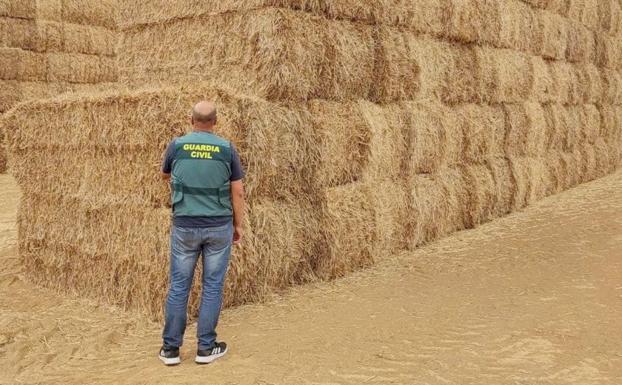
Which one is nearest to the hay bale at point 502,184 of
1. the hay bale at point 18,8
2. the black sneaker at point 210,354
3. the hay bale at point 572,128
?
the hay bale at point 572,128

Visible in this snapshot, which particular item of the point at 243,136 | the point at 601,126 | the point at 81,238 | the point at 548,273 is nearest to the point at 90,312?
Answer: the point at 81,238

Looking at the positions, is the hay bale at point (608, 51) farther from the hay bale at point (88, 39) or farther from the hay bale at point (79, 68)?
the hay bale at point (88, 39)

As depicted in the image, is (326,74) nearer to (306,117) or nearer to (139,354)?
(306,117)

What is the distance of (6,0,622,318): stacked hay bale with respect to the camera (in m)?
6.10

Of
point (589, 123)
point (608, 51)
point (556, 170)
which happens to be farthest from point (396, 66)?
point (608, 51)

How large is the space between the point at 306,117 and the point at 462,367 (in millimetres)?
3295

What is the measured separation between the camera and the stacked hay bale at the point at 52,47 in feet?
48.8

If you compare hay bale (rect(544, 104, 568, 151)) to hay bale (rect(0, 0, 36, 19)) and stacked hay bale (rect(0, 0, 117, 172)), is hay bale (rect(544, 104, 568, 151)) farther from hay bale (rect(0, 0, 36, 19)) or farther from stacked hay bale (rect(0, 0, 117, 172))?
hay bale (rect(0, 0, 36, 19))

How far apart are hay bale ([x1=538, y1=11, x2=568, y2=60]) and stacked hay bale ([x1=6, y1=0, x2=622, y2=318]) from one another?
243cm

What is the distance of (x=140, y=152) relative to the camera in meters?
6.08

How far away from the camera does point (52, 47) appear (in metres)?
15.5

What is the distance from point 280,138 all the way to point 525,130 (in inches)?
258

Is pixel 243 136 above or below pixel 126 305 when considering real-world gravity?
above

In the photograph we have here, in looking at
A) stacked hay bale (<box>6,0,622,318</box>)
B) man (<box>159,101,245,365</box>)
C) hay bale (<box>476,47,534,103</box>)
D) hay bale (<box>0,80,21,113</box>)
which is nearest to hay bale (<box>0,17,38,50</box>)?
hay bale (<box>0,80,21,113</box>)
